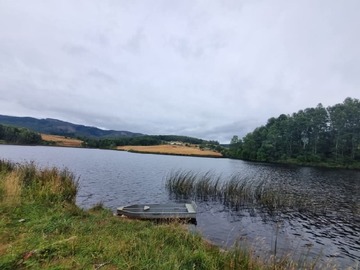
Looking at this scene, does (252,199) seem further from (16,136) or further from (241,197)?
(16,136)

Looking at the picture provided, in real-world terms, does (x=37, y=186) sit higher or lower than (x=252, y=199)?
higher

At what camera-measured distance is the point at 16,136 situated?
409ft

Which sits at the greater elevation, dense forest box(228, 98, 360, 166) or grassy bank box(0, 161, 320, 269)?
dense forest box(228, 98, 360, 166)

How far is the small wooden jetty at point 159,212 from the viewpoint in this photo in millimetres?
15393

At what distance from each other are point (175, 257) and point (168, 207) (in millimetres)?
11472

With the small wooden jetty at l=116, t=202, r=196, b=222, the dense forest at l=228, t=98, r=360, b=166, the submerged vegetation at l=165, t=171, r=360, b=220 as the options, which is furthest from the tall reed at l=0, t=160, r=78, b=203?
the dense forest at l=228, t=98, r=360, b=166

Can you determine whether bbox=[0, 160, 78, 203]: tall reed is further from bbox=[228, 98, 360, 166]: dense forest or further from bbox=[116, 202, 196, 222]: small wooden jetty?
bbox=[228, 98, 360, 166]: dense forest

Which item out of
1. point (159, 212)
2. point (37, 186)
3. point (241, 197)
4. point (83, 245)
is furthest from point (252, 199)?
point (83, 245)

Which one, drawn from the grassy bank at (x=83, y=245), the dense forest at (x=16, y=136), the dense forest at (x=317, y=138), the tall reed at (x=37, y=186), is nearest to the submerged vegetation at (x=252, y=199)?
the tall reed at (x=37, y=186)

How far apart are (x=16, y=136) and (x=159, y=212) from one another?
132 meters

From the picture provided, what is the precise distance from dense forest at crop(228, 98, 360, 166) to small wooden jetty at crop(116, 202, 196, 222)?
2874 inches

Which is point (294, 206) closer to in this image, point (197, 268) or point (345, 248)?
point (345, 248)

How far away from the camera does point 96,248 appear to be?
6180mm

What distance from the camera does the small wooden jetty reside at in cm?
1539
